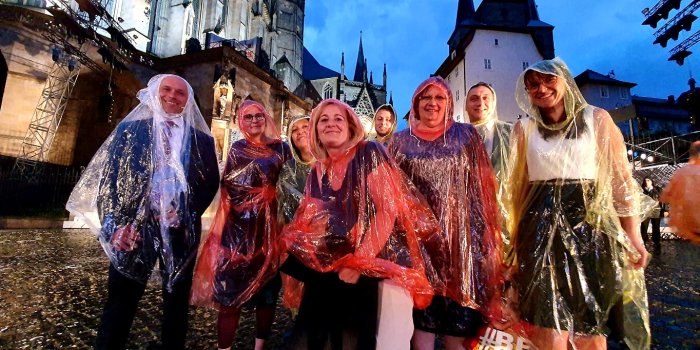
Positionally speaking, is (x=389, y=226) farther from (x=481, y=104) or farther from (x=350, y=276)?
(x=481, y=104)

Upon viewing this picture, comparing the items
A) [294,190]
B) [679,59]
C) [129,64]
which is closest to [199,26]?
[129,64]

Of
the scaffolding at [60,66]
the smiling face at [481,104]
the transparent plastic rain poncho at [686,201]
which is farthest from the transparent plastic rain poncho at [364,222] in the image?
the scaffolding at [60,66]

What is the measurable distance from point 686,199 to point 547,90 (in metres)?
3.12

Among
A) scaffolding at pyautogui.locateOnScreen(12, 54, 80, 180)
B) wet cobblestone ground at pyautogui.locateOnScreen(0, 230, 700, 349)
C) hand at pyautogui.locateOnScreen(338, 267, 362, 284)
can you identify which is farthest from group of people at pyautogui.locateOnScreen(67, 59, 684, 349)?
scaffolding at pyautogui.locateOnScreen(12, 54, 80, 180)

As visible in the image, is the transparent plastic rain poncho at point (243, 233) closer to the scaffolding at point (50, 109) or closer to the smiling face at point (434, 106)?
the smiling face at point (434, 106)

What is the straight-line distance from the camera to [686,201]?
366 centimetres

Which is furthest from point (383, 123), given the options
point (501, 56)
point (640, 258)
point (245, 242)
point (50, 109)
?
point (501, 56)

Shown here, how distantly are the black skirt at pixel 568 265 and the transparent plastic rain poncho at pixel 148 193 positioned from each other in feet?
7.05

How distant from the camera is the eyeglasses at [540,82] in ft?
6.51

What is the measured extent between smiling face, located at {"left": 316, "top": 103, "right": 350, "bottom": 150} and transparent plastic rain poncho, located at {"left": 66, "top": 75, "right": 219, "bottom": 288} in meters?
1.01

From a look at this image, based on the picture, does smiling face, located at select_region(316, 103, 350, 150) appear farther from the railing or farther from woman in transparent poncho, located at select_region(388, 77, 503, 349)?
the railing

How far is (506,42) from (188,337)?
29.6m

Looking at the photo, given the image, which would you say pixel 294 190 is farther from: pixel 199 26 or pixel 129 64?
pixel 199 26

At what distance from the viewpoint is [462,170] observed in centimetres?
221
